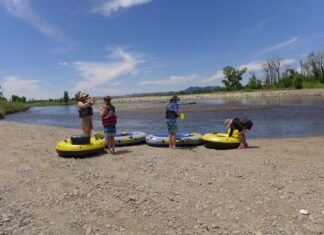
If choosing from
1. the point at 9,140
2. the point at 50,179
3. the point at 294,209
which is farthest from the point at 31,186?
the point at 9,140

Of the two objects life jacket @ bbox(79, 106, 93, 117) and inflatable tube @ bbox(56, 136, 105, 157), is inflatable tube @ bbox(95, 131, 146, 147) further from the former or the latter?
inflatable tube @ bbox(56, 136, 105, 157)

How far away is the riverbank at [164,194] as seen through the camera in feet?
19.2

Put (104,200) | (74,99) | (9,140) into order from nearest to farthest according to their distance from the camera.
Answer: (104,200), (9,140), (74,99)

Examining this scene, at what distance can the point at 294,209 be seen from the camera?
6.29m

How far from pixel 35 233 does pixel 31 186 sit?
8.70 ft

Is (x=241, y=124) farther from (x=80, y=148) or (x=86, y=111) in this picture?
(x=80, y=148)

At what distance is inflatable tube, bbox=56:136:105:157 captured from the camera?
11.1 m

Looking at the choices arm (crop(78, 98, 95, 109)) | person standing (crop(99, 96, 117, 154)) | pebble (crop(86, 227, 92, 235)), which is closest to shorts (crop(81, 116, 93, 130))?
arm (crop(78, 98, 95, 109))

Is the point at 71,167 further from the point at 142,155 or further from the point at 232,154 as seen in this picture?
the point at 232,154

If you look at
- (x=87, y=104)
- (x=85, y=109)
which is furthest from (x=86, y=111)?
(x=87, y=104)

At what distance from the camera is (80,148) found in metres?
11.1

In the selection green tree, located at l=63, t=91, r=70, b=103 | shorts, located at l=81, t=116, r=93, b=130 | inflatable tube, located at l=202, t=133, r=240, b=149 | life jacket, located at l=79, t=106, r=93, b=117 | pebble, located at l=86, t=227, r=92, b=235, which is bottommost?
pebble, located at l=86, t=227, r=92, b=235

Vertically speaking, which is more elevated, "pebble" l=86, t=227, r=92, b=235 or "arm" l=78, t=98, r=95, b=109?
"arm" l=78, t=98, r=95, b=109

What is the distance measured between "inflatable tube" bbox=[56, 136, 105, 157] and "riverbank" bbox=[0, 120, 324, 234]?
0.33m
